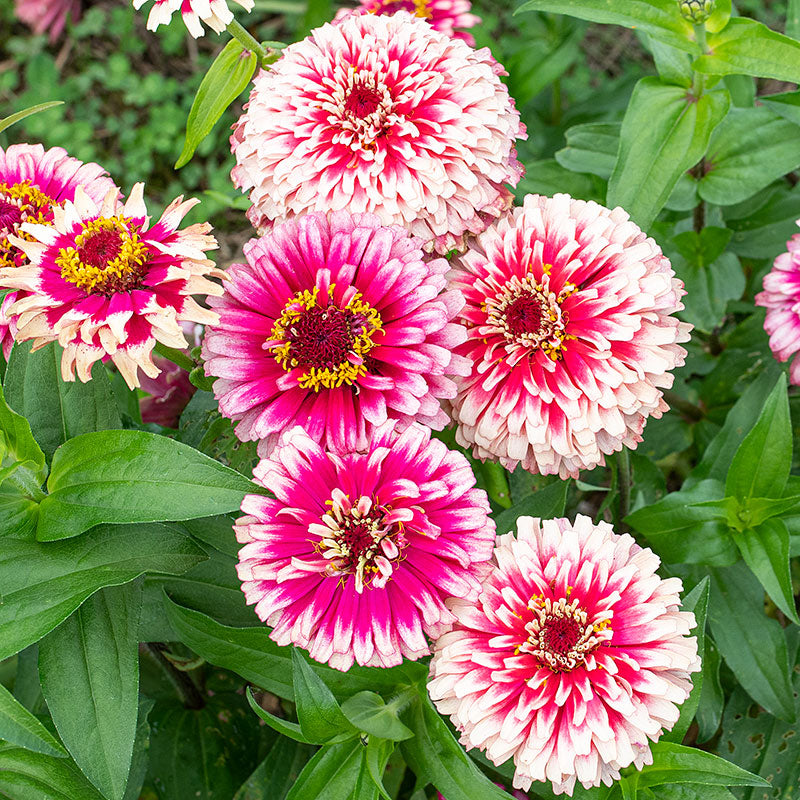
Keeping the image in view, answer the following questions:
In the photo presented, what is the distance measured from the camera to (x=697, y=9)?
1380 millimetres

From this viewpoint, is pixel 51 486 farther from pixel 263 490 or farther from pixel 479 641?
pixel 479 641

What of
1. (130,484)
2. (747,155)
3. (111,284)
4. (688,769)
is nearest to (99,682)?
(130,484)

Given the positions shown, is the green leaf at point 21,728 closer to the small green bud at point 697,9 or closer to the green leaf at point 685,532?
the green leaf at point 685,532

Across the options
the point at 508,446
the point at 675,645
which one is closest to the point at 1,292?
the point at 508,446

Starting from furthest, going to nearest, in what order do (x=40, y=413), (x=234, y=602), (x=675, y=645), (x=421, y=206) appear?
(x=234, y=602), (x=40, y=413), (x=421, y=206), (x=675, y=645)

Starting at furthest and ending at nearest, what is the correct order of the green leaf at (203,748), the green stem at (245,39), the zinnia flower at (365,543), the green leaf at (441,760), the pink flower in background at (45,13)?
the pink flower in background at (45,13), the green leaf at (203,748), the green stem at (245,39), the green leaf at (441,760), the zinnia flower at (365,543)

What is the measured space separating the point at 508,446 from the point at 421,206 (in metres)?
0.33

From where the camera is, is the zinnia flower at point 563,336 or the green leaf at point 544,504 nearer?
the zinnia flower at point 563,336

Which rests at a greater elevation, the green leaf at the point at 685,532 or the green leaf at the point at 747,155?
the green leaf at the point at 747,155

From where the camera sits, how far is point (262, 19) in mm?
3098

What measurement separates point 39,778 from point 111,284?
2.25 feet

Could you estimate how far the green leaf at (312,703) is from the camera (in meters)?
1.05

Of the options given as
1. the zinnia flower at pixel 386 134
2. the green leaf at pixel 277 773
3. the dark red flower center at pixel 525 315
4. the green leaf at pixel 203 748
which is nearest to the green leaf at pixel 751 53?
the zinnia flower at pixel 386 134

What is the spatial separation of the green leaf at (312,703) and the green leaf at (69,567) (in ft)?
0.80
